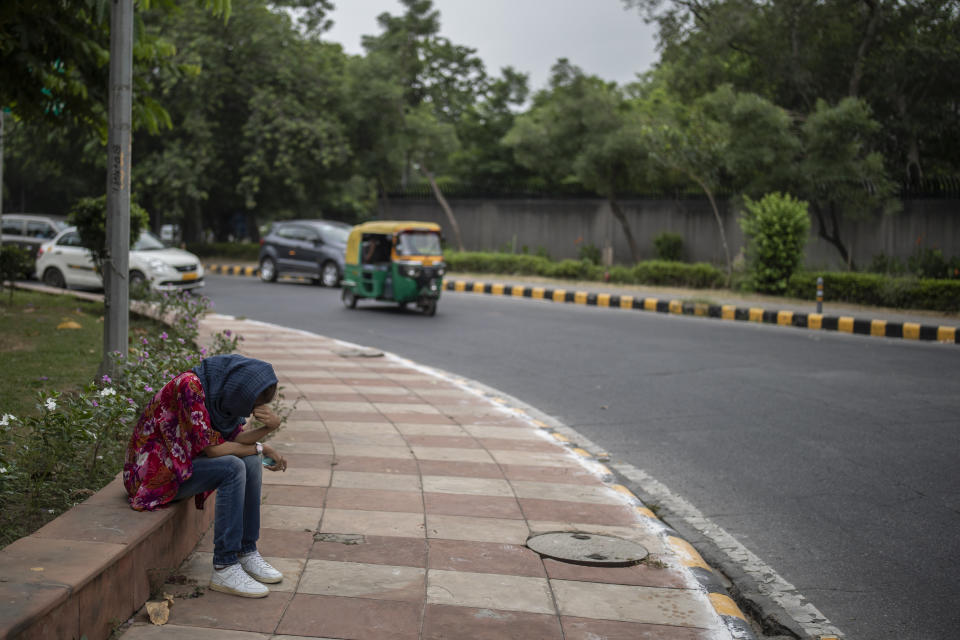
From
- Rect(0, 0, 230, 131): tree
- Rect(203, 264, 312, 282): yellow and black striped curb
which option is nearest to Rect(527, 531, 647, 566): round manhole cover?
Rect(0, 0, 230, 131): tree

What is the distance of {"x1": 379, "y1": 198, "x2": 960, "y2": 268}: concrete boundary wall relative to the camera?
20234 millimetres

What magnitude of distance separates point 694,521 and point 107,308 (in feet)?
14.0

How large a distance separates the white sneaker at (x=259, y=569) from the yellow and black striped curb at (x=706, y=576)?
6.37 feet

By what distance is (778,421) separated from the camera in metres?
8.28

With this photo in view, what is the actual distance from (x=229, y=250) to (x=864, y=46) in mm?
20393

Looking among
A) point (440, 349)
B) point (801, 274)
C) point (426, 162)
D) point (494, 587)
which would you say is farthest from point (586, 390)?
point (426, 162)

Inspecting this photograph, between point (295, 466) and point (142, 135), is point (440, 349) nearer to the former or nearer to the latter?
point (295, 466)

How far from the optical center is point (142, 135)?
31.5 m

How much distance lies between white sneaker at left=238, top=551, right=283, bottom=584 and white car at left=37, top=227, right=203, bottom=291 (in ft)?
50.5

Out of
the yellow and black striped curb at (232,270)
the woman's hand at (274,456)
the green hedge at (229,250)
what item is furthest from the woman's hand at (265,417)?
the green hedge at (229,250)

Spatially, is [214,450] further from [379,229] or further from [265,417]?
[379,229]

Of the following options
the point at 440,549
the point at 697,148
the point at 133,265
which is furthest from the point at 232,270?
the point at 440,549

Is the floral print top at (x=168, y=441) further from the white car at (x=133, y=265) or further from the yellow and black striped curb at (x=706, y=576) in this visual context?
the white car at (x=133, y=265)

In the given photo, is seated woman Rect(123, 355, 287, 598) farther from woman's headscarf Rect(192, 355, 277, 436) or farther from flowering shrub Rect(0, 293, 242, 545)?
flowering shrub Rect(0, 293, 242, 545)
